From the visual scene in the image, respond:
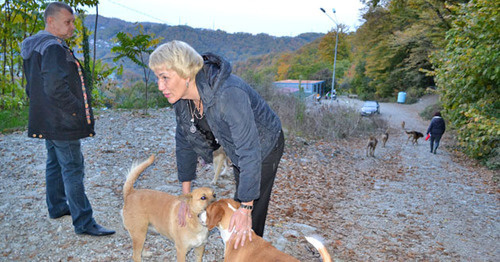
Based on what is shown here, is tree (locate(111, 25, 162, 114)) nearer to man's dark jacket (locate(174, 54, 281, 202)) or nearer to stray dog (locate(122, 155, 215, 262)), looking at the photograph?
stray dog (locate(122, 155, 215, 262))

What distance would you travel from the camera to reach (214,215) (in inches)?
97.5

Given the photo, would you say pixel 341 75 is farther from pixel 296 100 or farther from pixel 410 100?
pixel 296 100

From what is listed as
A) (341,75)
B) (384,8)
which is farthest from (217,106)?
(341,75)

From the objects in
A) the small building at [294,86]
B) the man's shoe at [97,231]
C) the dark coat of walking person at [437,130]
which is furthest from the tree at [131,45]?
the dark coat of walking person at [437,130]

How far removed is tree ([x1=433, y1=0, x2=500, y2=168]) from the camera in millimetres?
8281

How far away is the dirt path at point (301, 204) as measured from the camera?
358 centimetres

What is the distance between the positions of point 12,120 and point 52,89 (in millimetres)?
7015

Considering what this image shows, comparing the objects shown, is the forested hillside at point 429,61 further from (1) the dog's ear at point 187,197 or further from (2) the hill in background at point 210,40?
(1) the dog's ear at point 187,197

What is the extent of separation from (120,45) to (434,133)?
1259 centimetres

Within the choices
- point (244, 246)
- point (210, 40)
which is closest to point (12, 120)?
point (244, 246)

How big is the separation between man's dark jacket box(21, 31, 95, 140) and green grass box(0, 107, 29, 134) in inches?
241

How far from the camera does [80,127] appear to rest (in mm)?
3086

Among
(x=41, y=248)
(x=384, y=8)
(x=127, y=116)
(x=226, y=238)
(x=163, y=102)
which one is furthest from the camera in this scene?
(x=384, y=8)

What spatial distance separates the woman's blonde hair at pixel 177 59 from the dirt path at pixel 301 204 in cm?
225
